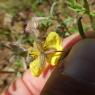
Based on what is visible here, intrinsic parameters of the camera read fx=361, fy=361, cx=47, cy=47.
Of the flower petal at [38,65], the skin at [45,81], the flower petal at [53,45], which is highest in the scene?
the flower petal at [53,45]

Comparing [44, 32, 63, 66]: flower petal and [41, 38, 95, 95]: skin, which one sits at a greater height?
[44, 32, 63, 66]: flower petal

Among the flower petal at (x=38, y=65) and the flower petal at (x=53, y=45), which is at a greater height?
the flower petal at (x=53, y=45)

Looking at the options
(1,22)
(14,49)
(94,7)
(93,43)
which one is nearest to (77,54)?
(93,43)

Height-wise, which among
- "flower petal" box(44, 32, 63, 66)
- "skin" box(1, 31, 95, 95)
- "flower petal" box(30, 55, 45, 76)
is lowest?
"skin" box(1, 31, 95, 95)

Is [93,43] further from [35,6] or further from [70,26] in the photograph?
[35,6]

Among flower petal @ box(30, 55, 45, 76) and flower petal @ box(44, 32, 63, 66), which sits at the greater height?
flower petal @ box(44, 32, 63, 66)

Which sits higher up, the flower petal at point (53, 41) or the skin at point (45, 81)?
the flower petal at point (53, 41)

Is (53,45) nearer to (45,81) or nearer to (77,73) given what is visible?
(77,73)

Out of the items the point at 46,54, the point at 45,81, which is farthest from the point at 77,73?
the point at 45,81
